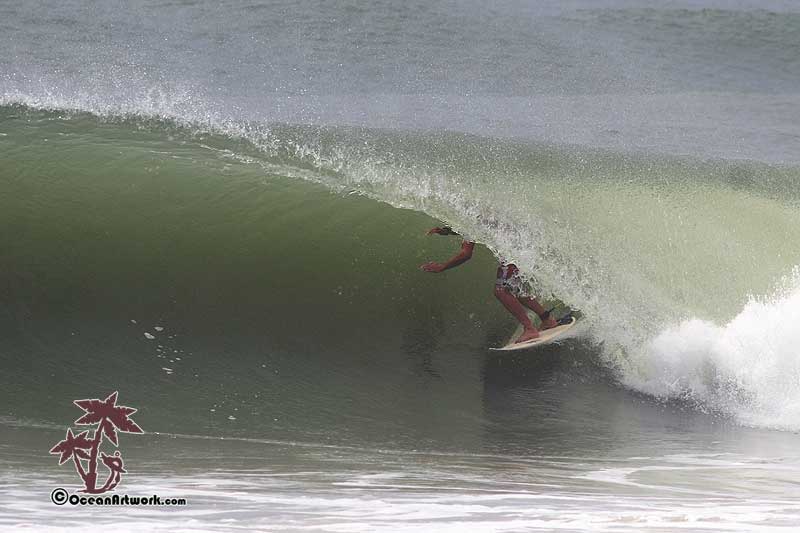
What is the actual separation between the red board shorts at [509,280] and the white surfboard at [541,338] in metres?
0.27

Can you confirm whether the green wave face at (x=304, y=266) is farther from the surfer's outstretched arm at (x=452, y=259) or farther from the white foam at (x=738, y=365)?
the surfer's outstretched arm at (x=452, y=259)

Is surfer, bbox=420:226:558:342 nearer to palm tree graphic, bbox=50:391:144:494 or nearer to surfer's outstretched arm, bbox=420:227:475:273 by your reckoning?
surfer's outstretched arm, bbox=420:227:475:273

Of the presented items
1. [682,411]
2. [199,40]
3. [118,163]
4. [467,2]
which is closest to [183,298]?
[118,163]

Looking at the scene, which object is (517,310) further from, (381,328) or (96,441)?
(96,441)

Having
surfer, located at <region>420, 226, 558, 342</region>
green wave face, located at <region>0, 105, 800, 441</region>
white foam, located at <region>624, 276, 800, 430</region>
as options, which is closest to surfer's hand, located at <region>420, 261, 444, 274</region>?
surfer, located at <region>420, 226, 558, 342</region>

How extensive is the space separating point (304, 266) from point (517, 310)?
4.97 ft

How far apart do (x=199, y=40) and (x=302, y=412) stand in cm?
1375

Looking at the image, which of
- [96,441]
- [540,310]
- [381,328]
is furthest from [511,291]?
[96,441]

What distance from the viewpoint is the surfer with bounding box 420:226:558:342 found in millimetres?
6633

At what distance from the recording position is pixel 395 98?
1521cm

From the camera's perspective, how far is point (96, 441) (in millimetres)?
4238

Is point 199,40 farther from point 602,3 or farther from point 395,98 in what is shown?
point 602,3

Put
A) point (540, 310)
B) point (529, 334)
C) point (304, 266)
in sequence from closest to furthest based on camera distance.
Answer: point (529, 334) < point (540, 310) < point (304, 266)

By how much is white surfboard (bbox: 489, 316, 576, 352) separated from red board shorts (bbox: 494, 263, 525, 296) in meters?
0.27
